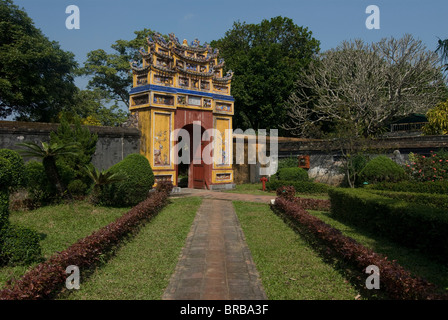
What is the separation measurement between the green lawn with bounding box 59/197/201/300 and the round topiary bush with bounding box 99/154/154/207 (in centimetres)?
243

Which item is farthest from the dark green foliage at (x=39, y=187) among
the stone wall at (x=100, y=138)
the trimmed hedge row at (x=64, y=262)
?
the trimmed hedge row at (x=64, y=262)

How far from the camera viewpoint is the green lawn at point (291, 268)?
16.6ft

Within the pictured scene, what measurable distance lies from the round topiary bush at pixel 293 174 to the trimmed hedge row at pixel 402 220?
8.01m

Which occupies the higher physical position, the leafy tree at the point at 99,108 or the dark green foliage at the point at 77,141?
the leafy tree at the point at 99,108

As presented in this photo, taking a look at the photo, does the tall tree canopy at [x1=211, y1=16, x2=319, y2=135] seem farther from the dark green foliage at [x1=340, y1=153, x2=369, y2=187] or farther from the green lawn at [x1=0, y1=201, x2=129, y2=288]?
the green lawn at [x1=0, y1=201, x2=129, y2=288]

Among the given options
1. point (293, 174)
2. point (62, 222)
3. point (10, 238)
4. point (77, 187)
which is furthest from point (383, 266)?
point (293, 174)

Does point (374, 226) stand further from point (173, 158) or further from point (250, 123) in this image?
point (250, 123)

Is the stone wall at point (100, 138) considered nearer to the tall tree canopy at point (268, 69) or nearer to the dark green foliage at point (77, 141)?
the dark green foliage at point (77, 141)

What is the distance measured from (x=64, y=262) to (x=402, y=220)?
6.58m

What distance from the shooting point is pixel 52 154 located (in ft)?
34.8

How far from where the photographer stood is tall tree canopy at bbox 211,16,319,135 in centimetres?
2656

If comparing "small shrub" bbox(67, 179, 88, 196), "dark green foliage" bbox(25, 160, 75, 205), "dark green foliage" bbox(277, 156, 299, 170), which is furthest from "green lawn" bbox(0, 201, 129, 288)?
"dark green foliage" bbox(277, 156, 299, 170)

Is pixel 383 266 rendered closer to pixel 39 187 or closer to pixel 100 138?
pixel 39 187
